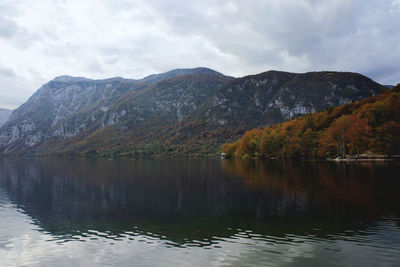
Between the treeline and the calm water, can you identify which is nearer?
the calm water

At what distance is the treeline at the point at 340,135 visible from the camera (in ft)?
295

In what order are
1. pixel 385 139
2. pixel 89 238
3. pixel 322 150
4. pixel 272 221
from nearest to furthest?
pixel 89 238 < pixel 272 221 < pixel 385 139 < pixel 322 150

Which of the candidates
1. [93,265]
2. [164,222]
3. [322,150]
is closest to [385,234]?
[164,222]

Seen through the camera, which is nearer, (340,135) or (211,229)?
(211,229)

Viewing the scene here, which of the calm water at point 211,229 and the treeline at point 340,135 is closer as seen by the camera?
the calm water at point 211,229

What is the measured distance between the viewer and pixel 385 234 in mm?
18891

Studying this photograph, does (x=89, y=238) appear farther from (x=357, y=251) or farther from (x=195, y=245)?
(x=357, y=251)

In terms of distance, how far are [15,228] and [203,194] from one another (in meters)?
22.1

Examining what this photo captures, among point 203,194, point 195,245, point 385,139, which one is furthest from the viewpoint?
point 385,139

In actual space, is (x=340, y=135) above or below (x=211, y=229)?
above

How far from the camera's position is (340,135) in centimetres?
10375

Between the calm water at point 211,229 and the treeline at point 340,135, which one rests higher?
the treeline at point 340,135

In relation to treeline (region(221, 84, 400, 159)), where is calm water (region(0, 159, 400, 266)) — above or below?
below

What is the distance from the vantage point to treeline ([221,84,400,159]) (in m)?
90.0
